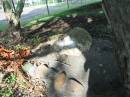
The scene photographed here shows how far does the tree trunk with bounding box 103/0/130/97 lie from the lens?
16.9ft

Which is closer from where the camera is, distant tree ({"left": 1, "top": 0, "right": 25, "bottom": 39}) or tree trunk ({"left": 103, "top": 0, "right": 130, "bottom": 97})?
tree trunk ({"left": 103, "top": 0, "right": 130, "bottom": 97})

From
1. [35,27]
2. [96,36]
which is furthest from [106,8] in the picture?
[35,27]

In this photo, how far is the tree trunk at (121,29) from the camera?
16.9 ft

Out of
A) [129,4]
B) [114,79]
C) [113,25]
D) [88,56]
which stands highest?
[129,4]

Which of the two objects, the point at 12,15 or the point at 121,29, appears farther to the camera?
the point at 12,15

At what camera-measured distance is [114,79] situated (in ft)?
26.1

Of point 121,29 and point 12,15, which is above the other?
point 121,29

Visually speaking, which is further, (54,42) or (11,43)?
(11,43)

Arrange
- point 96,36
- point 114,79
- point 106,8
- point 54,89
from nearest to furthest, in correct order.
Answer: point 106,8 → point 54,89 → point 114,79 → point 96,36

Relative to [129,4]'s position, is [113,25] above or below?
below

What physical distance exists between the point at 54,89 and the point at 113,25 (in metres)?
2.39

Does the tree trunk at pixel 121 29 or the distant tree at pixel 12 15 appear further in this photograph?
the distant tree at pixel 12 15

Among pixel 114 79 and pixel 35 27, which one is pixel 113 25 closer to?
pixel 114 79

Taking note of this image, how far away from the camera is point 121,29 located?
215 inches
